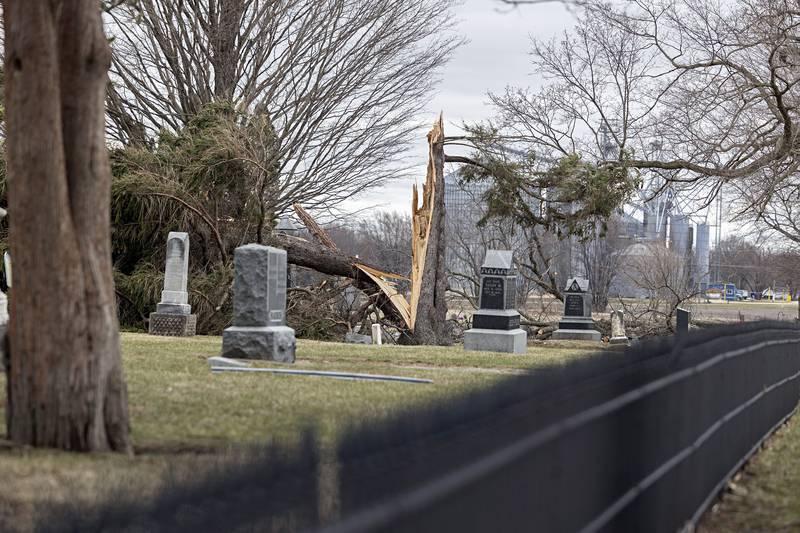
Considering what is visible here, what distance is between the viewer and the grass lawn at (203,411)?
4.95 m

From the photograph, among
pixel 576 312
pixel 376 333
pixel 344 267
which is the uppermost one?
pixel 344 267

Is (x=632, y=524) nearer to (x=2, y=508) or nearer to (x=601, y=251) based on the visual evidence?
(x=2, y=508)

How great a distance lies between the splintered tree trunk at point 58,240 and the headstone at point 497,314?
622 inches

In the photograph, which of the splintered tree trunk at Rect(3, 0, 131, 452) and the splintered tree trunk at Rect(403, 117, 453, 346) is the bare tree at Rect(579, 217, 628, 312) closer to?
the splintered tree trunk at Rect(403, 117, 453, 346)

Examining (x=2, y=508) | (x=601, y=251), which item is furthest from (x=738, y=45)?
(x=601, y=251)

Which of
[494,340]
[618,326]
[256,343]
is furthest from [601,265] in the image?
[256,343]

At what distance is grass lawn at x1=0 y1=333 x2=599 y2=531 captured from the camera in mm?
4953

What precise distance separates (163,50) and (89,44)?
19.8m

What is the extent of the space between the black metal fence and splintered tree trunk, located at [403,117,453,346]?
18.8 meters

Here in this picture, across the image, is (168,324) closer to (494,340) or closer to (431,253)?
(494,340)

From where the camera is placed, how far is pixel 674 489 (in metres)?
6.00

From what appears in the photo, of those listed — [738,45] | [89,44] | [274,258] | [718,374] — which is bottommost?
[718,374]

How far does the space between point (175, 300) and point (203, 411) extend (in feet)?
43.2

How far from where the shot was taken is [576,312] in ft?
107
